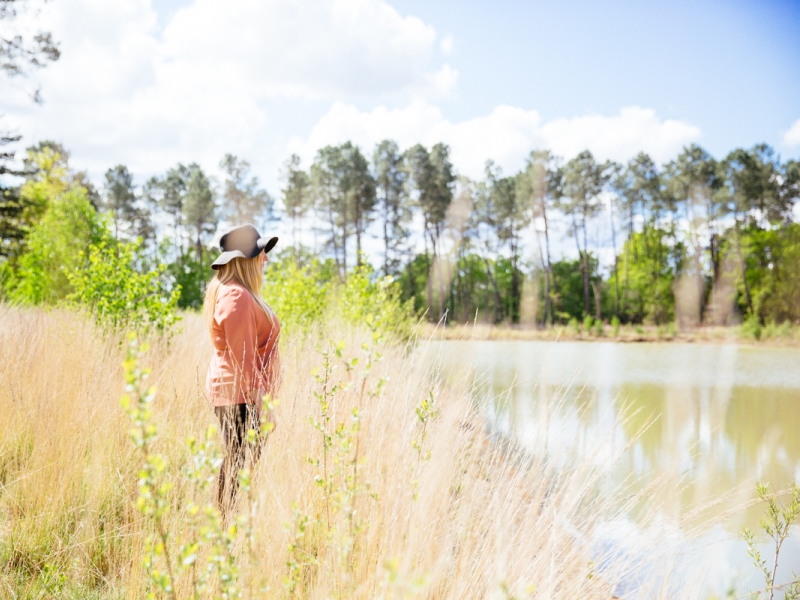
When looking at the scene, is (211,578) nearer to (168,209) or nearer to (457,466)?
(457,466)

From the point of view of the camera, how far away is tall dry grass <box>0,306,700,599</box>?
1859 mm

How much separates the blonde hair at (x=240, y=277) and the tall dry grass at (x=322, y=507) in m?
0.62

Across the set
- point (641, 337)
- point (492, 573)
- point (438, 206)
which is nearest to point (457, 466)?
point (492, 573)

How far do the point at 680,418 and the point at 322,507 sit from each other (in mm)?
9092

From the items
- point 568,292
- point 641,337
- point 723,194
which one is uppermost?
point 723,194

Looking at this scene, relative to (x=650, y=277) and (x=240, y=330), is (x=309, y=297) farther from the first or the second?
(x=650, y=277)

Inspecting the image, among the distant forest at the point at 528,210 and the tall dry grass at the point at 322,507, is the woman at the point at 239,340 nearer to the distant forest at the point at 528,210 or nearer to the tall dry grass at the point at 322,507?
the tall dry grass at the point at 322,507

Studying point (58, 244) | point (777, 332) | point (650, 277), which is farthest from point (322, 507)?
point (650, 277)

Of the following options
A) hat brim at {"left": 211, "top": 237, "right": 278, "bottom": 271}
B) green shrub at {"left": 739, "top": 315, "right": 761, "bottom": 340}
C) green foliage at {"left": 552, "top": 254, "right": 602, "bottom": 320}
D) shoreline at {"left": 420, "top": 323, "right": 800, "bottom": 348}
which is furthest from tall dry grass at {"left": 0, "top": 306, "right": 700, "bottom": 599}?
green foliage at {"left": 552, "top": 254, "right": 602, "bottom": 320}

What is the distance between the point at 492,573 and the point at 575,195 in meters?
36.0

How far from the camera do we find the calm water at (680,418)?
2.87 metres

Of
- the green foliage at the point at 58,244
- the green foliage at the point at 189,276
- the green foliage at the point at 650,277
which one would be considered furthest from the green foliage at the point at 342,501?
the green foliage at the point at 650,277

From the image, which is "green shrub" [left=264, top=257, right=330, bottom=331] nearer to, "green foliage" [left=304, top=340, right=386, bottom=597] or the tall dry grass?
the tall dry grass

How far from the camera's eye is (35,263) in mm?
16078
